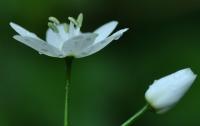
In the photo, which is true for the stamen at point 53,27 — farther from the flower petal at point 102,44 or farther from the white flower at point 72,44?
the flower petal at point 102,44

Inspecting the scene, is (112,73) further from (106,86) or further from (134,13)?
(134,13)

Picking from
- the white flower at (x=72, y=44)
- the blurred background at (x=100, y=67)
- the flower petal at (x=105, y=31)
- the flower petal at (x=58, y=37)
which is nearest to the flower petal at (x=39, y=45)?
the white flower at (x=72, y=44)

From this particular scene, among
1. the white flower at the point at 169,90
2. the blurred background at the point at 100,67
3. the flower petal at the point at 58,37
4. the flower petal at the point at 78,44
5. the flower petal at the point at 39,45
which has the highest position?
the blurred background at the point at 100,67

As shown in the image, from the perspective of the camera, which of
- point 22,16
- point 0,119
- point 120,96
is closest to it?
point 0,119

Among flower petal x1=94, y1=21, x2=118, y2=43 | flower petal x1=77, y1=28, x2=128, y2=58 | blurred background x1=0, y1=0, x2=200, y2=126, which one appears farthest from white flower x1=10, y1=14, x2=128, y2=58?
blurred background x1=0, y1=0, x2=200, y2=126

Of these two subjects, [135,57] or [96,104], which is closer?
[96,104]

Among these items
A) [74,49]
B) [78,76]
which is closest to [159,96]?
[74,49]
